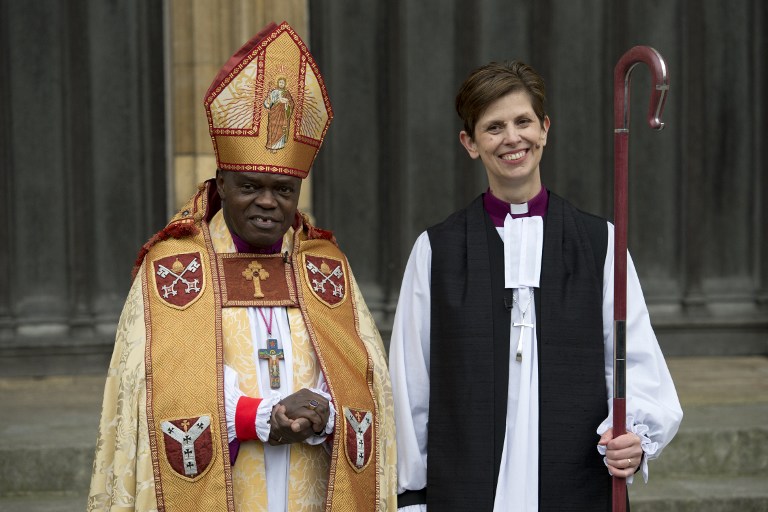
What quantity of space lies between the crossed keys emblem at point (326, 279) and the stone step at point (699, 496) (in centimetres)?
231

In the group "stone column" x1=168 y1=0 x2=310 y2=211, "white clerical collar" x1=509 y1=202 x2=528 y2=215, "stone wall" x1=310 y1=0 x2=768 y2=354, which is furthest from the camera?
"stone wall" x1=310 y1=0 x2=768 y2=354

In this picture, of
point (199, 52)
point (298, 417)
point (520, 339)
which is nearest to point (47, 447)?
point (199, 52)

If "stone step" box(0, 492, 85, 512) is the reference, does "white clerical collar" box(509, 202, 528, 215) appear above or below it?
above

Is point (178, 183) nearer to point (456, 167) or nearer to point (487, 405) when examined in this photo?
point (456, 167)

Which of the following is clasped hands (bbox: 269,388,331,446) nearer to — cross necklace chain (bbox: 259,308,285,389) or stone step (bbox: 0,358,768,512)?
cross necklace chain (bbox: 259,308,285,389)

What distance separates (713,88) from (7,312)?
4.39 meters

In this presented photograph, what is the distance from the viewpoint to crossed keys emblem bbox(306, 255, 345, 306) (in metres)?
3.62

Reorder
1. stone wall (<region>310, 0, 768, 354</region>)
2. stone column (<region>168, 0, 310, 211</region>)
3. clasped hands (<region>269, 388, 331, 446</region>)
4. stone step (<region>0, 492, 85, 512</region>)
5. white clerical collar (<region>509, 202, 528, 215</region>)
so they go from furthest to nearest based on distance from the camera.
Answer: stone wall (<region>310, 0, 768, 354</region>), stone column (<region>168, 0, 310, 211</region>), stone step (<region>0, 492, 85, 512</region>), white clerical collar (<region>509, 202, 528, 215</region>), clasped hands (<region>269, 388, 331, 446</region>)

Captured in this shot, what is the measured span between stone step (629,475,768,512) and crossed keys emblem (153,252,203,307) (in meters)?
2.69

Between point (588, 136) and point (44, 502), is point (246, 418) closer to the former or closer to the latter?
point (44, 502)

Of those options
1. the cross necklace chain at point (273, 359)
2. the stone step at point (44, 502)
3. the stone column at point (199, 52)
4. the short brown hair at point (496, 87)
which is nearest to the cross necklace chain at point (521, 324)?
the short brown hair at point (496, 87)

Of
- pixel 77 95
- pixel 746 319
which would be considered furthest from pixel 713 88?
pixel 77 95

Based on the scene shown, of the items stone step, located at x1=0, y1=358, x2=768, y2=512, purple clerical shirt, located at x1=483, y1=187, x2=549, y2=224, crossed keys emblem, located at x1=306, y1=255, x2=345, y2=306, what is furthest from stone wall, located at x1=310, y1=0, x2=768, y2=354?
purple clerical shirt, located at x1=483, y1=187, x2=549, y2=224

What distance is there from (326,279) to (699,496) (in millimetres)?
2578
